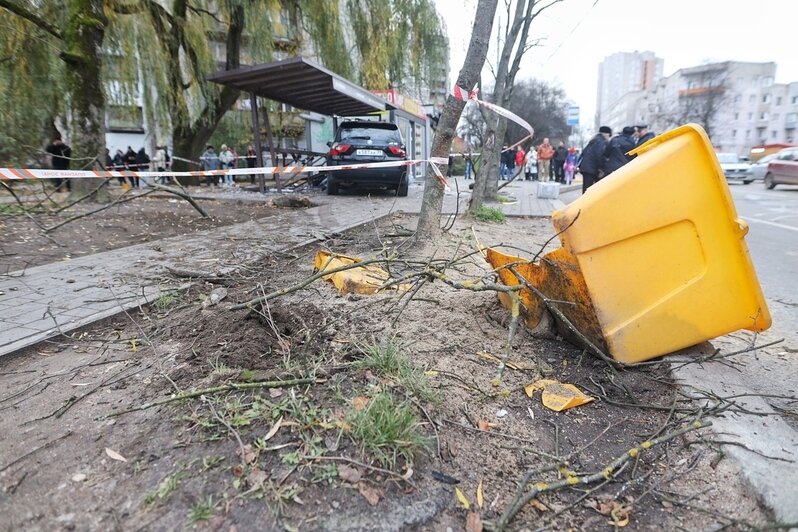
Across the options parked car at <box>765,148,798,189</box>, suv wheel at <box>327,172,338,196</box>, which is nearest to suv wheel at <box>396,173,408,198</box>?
suv wheel at <box>327,172,338,196</box>

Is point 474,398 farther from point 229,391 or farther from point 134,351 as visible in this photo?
point 134,351

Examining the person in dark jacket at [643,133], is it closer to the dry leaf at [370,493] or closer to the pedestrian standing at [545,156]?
the dry leaf at [370,493]

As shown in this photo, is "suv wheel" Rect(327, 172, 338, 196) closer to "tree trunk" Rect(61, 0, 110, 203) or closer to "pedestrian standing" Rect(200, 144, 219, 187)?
"tree trunk" Rect(61, 0, 110, 203)

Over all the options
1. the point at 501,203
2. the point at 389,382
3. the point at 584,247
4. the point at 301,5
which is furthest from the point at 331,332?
the point at 301,5

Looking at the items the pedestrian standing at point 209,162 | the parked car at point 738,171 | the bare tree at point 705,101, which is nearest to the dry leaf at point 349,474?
the pedestrian standing at point 209,162

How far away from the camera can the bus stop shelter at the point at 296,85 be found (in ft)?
31.3

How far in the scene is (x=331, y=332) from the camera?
2.92m

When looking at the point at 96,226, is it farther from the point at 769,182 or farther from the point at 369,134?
the point at 769,182

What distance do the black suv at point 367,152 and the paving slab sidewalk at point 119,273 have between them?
3537 mm

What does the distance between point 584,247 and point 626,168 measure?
534 mm

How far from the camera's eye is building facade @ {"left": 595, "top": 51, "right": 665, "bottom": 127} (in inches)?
5256

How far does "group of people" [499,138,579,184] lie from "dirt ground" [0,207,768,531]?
17.5 m

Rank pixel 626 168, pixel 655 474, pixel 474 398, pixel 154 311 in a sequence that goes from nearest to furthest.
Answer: pixel 655 474 → pixel 474 398 → pixel 626 168 → pixel 154 311

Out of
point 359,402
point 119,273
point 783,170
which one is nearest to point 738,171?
point 783,170
